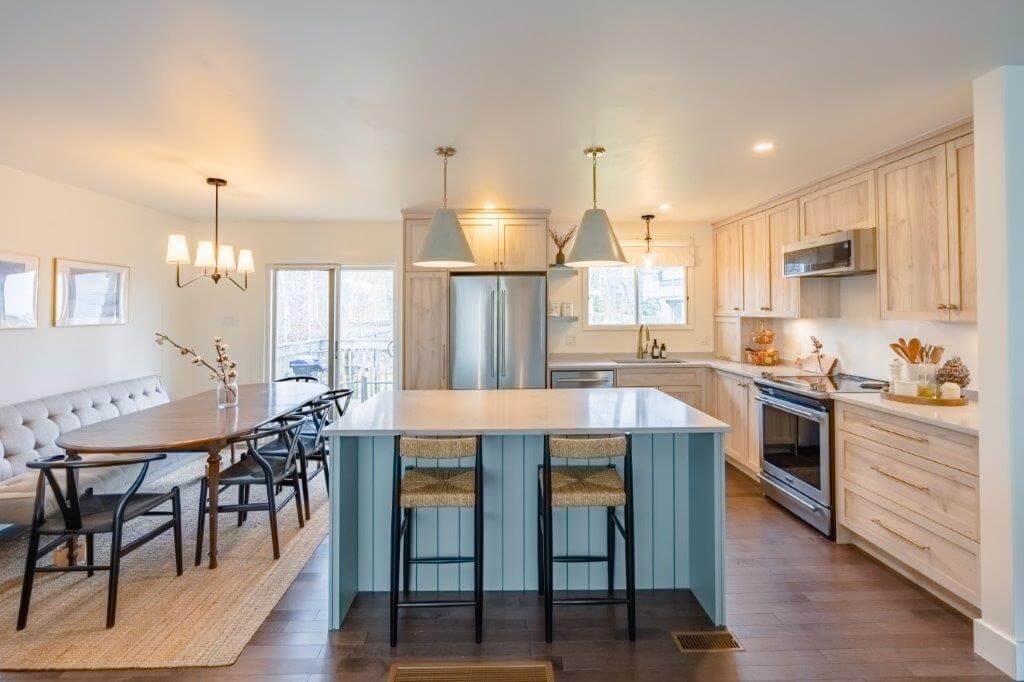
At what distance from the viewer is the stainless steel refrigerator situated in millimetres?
4867

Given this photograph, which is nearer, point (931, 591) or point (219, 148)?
point (931, 591)

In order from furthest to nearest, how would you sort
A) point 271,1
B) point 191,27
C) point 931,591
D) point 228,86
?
1. point 931,591
2. point 228,86
3. point 191,27
4. point 271,1

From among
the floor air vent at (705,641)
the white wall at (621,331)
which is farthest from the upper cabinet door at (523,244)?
the floor air vent at (705,641)

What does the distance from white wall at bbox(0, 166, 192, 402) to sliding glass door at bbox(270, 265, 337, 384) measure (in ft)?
3.37

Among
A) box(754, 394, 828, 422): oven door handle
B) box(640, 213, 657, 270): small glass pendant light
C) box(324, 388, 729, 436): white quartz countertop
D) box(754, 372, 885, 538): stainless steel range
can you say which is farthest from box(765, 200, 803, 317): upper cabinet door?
box(324, 388, 729, 436): white quartz countertop

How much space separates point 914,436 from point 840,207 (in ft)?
5.97

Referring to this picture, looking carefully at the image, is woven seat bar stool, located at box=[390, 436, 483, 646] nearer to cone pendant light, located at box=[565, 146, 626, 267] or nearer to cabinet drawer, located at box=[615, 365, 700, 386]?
cone pendant light, located at box=[565, 146, 626, 267]

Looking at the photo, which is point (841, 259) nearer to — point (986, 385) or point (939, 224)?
point (939, 224)

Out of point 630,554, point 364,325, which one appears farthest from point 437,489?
point 364,325

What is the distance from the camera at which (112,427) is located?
3.03 m

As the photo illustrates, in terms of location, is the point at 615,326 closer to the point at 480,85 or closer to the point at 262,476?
the point at 480,85

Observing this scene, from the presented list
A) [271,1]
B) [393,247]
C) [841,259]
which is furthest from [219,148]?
[841,259]

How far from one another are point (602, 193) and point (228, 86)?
283 centimetres

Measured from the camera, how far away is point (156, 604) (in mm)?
2531
